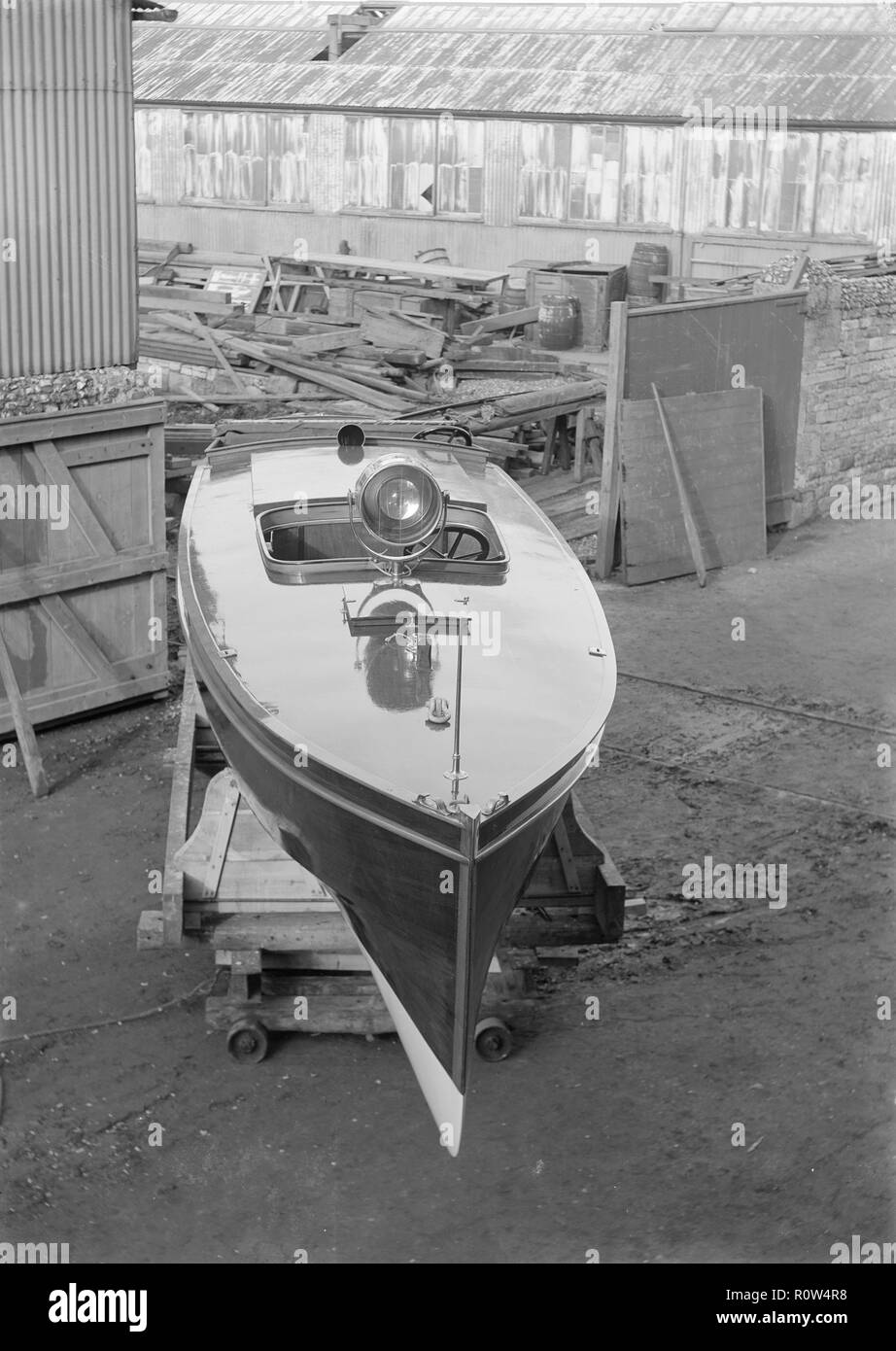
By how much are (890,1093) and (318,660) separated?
318 centimetres

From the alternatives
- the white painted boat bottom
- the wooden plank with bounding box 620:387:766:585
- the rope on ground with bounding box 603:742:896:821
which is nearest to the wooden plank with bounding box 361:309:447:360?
the wooden plank with bounding box 620:387:766:585

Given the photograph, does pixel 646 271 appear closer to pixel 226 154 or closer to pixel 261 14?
pixel 226 154

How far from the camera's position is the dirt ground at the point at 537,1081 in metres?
5.73

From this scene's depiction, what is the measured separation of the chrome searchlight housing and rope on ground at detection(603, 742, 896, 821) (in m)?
3.53

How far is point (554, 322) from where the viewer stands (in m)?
25.8

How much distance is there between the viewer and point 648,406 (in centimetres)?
1428

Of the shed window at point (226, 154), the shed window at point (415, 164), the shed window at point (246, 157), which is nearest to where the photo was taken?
the shed window at point (415, 164)

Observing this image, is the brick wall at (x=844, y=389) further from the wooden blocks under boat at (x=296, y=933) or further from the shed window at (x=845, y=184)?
the shed window at (x=845, y=184)

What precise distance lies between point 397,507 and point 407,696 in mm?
1211

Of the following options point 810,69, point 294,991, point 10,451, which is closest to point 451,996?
point 294,991

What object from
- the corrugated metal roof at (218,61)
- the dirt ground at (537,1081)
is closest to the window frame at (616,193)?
the corrugated metal roof at (218,61)

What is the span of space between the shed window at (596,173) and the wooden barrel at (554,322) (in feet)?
20.0

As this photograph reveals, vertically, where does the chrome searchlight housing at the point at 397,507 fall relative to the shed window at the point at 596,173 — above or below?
below
